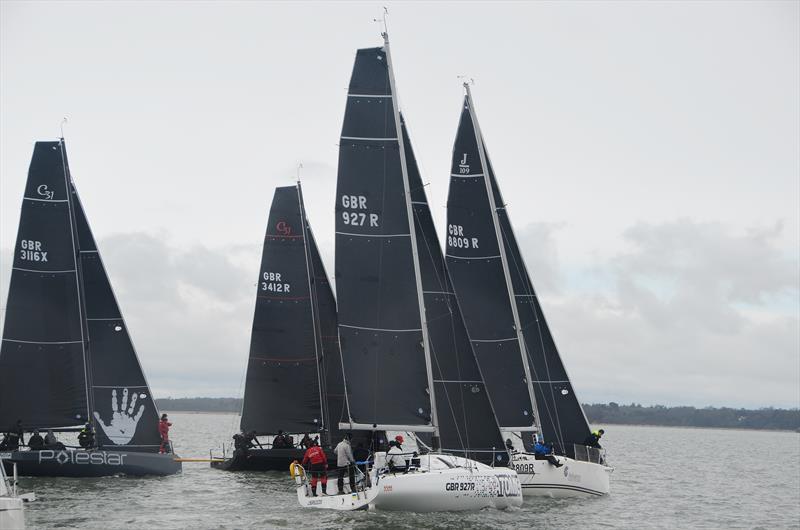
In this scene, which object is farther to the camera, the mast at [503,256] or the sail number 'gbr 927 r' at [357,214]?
the mast at [503,256]

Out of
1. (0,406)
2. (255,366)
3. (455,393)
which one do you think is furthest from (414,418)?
(0,406)

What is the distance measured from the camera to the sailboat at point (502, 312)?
34344 millimetres

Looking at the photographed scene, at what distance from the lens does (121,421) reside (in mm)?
35094

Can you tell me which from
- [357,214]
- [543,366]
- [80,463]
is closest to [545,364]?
[543,366]

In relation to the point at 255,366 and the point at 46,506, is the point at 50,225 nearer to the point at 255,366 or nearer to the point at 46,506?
the point at 255,366

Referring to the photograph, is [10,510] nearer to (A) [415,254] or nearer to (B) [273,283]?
(A) [415,254]

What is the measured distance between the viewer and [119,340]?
35688 millimetres

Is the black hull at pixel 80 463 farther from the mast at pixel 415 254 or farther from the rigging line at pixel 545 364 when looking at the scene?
the rigging line at pixel 545 364

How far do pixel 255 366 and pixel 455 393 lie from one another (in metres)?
11.3

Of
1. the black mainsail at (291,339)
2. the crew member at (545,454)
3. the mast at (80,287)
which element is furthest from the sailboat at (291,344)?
the crew member at (545,454)

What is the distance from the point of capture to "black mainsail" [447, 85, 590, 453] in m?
34.4

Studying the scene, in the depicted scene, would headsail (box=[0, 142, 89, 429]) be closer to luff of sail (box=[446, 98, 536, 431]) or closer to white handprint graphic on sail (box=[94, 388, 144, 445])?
white handprint graphic on sail (box=[94, 388, 144, 445])

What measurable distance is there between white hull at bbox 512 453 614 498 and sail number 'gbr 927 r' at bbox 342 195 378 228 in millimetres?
8321

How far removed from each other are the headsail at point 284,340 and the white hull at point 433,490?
458 inches
